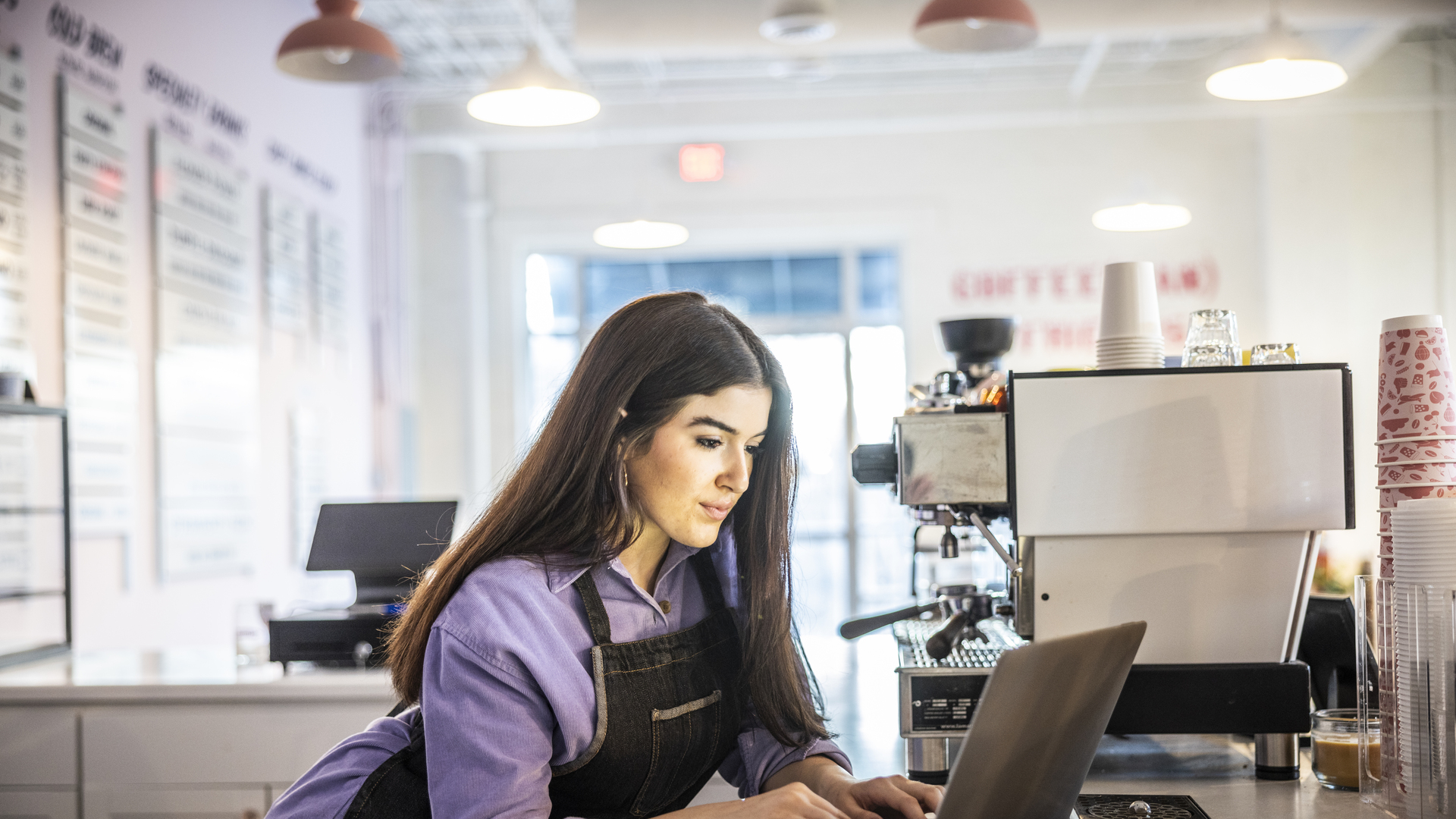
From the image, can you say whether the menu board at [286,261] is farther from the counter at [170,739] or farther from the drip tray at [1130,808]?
the drip tray at [1130,808]

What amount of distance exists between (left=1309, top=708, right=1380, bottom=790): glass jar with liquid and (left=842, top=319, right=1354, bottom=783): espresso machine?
0.08 feet

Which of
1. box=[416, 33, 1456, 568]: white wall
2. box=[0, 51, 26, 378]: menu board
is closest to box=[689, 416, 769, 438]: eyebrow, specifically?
box=[0, 51, 26, 378]: menu board

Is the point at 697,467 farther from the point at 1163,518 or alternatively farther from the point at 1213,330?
the point at 1213,330

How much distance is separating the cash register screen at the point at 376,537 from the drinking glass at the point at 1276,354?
1.40 m

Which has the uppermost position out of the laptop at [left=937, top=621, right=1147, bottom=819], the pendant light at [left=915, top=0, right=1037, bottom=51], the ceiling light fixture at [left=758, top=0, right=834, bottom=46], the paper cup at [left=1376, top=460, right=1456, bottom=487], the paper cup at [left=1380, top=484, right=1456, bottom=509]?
the ceiling light fixture at [left=758, top=0, right=834, bottom=46]

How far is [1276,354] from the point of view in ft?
5.42

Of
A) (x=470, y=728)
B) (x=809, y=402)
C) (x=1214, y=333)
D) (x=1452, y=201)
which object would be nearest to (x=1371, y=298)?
(x=1452, y=201)

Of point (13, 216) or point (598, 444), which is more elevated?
point (13, 216)

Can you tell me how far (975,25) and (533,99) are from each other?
51.6 inches

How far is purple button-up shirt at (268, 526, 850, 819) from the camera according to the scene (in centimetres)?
120

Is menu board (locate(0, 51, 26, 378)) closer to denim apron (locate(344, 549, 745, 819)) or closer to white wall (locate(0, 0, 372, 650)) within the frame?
white wall (locate(0, 0, 372, 650))

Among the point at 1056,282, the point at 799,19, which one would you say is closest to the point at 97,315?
the point at 799,19

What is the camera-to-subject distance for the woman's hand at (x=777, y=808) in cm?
121

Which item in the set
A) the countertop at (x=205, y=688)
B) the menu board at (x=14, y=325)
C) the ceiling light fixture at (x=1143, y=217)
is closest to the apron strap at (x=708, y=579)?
the countertop at (x=205, y=688)
